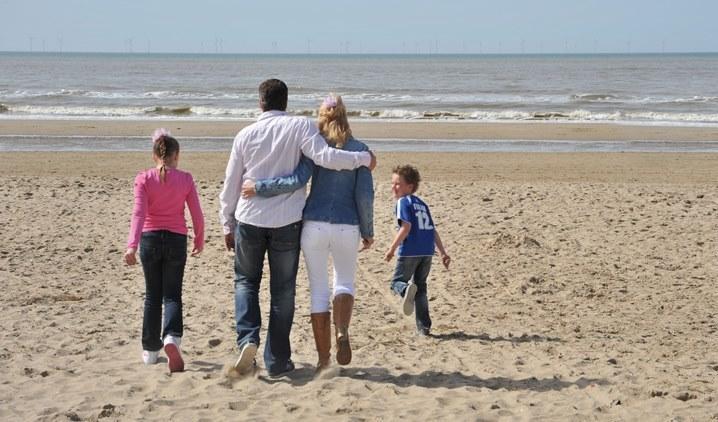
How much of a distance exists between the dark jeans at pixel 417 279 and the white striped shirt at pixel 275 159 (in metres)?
1.51

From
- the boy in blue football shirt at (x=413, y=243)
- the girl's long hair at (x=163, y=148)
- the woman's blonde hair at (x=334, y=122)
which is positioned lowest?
the boy in blue football shirt at (x=413, y=243)

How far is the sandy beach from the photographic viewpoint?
5262 mm

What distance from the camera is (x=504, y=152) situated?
20969 millimetres

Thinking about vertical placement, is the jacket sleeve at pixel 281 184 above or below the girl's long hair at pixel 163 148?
below

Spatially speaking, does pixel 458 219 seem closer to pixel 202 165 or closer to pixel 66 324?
pixel 66 324

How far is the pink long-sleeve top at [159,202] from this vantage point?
570 cm

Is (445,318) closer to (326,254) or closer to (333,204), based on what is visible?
(326,254)

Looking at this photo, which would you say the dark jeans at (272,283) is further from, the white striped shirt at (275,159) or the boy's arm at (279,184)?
the boy's arm at (279,184)

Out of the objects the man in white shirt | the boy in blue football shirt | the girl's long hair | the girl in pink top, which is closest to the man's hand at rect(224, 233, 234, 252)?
the man in white shirt

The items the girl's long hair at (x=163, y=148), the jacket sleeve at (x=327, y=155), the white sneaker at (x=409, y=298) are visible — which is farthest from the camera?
the white sneaker at (x=409, y=298)

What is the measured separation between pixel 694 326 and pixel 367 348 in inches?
99.8

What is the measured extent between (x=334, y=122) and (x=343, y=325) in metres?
1.23


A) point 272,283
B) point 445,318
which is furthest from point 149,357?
point 445,318

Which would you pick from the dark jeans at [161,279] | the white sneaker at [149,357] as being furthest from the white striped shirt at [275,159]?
the white sneaker at [149,357]
